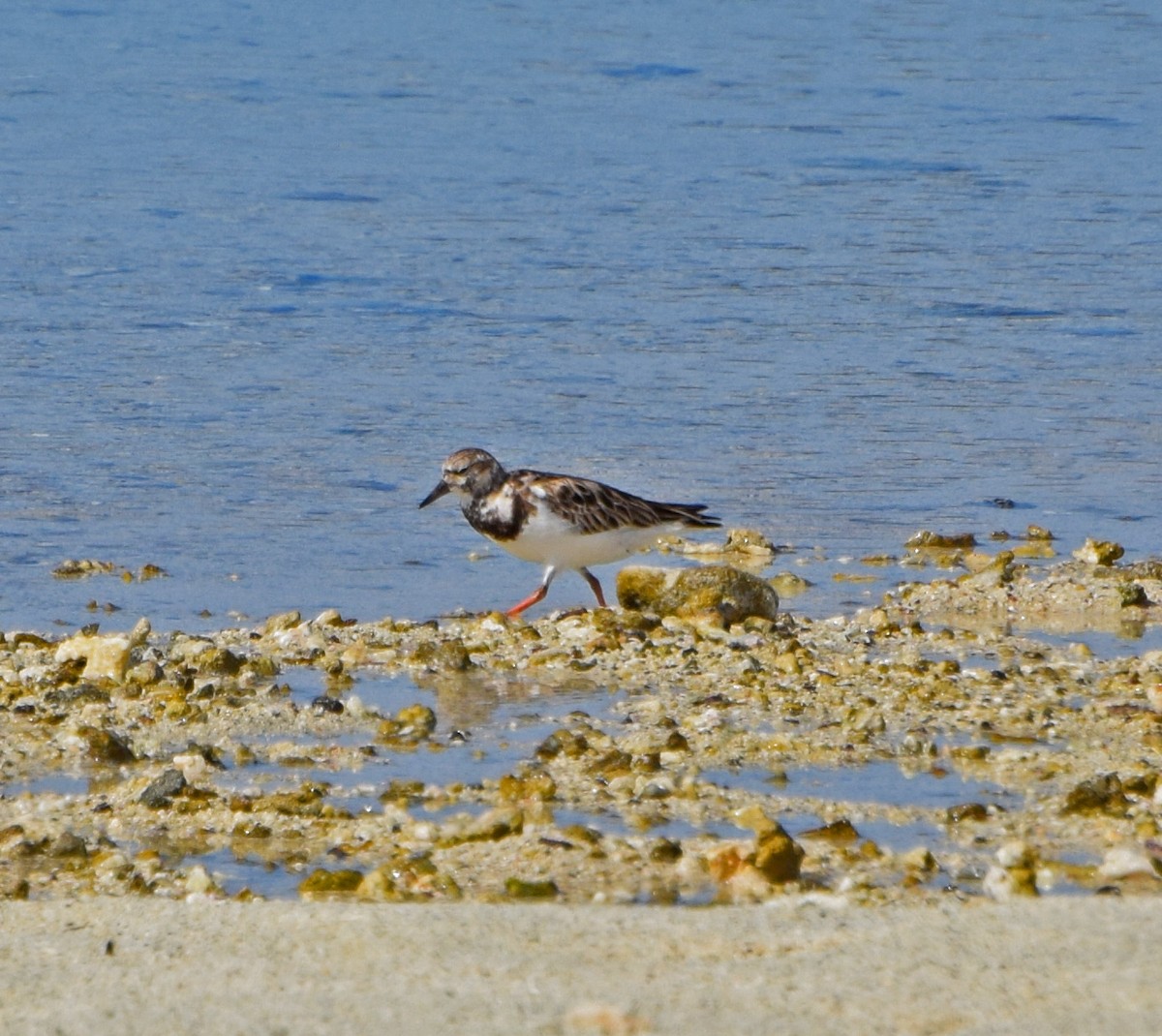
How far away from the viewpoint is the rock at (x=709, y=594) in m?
7.73

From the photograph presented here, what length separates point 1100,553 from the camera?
28.5 ft

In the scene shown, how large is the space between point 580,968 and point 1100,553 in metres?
5.28

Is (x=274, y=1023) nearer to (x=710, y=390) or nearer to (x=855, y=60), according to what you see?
(x=710, y=390)

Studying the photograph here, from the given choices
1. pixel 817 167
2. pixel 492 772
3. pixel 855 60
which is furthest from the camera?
pixel 855 60

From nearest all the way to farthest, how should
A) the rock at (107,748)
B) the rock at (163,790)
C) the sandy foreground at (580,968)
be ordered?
the sandy foreground at (580,968) → the rock at (163,790) → the rock at (107,748)

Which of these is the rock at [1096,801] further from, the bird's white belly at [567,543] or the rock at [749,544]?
the rock at [749,544]

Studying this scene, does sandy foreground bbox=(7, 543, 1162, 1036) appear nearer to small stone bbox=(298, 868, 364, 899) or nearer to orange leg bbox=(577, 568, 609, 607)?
small stone bbox=(298, 868, 364, 899)

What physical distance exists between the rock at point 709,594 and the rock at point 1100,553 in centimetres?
146

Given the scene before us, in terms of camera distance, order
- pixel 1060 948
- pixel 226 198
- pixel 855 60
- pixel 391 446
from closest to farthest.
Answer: pixel 1060 948, pixel 391 446, pixel 226 198, pixel 855 60

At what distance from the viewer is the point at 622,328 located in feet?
46.0

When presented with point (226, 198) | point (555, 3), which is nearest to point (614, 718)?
point (226, 198)

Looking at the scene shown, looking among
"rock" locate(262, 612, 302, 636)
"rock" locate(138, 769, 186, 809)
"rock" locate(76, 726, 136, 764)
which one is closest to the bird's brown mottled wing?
"rock" locate(262, 612, 302, 636)

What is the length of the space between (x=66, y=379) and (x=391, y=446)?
7.90 ft

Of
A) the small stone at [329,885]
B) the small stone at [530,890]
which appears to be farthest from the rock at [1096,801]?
the small stone at [329,885]
